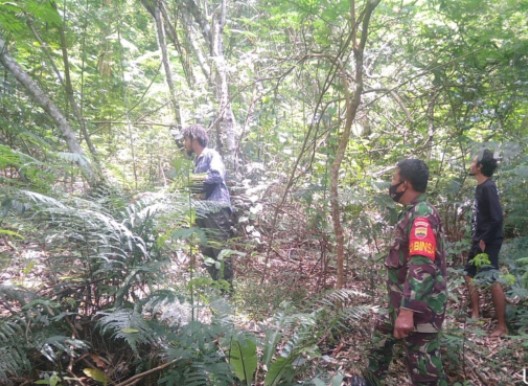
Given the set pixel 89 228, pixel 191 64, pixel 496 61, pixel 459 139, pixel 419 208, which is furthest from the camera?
pixel 191 64

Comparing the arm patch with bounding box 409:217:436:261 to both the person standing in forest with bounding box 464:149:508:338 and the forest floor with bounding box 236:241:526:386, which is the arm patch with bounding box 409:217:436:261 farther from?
the person standing in forest with bounding box 464:149:508:338

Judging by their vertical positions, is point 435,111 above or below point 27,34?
below

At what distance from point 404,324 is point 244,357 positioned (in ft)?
3.69

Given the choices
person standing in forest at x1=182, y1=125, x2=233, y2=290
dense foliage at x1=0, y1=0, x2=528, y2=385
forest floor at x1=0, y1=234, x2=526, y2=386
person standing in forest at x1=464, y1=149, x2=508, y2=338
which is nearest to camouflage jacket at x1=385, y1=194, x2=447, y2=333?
dense foliage at x1=0, y1=0, x2=528, y2=385

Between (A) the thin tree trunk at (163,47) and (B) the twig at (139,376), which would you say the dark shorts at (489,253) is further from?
(A) the thin tree trunk at (163,47)

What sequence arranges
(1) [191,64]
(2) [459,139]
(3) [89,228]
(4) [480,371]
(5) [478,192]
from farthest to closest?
(1) [191,64], (2) [459,139], (5) [478,192], (4) [480,371], (3) [89,228]

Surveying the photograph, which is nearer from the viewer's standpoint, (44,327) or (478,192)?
(44,327)

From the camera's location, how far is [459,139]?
5457mm

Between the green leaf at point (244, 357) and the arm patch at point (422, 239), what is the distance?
1292 millimetres

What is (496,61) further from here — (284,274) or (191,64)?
(191,64)

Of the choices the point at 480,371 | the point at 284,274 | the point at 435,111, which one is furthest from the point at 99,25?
the point at 480,371

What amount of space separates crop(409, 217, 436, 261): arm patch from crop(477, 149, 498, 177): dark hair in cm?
175

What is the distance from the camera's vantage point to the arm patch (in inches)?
110

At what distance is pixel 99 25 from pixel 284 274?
15.3 ft
